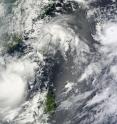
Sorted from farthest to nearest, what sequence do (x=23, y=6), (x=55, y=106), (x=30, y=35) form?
(x=23, y=6) < (x=30, y=35) < (x=55, y=106)

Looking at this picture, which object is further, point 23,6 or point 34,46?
point 23,6

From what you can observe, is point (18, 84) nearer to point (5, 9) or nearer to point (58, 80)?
point (58, 80)

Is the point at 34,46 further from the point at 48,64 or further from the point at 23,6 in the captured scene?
the point at 23,6

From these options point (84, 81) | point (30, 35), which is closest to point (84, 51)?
point (84, 81)

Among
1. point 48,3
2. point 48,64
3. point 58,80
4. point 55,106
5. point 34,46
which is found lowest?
point 55,106

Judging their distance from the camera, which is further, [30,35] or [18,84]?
[30,35]

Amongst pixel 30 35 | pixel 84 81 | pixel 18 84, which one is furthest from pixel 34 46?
pixel 84 81

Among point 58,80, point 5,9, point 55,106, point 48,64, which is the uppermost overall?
point 5,9

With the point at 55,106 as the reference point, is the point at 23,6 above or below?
above

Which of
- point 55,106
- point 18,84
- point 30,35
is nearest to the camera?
point 55,106
